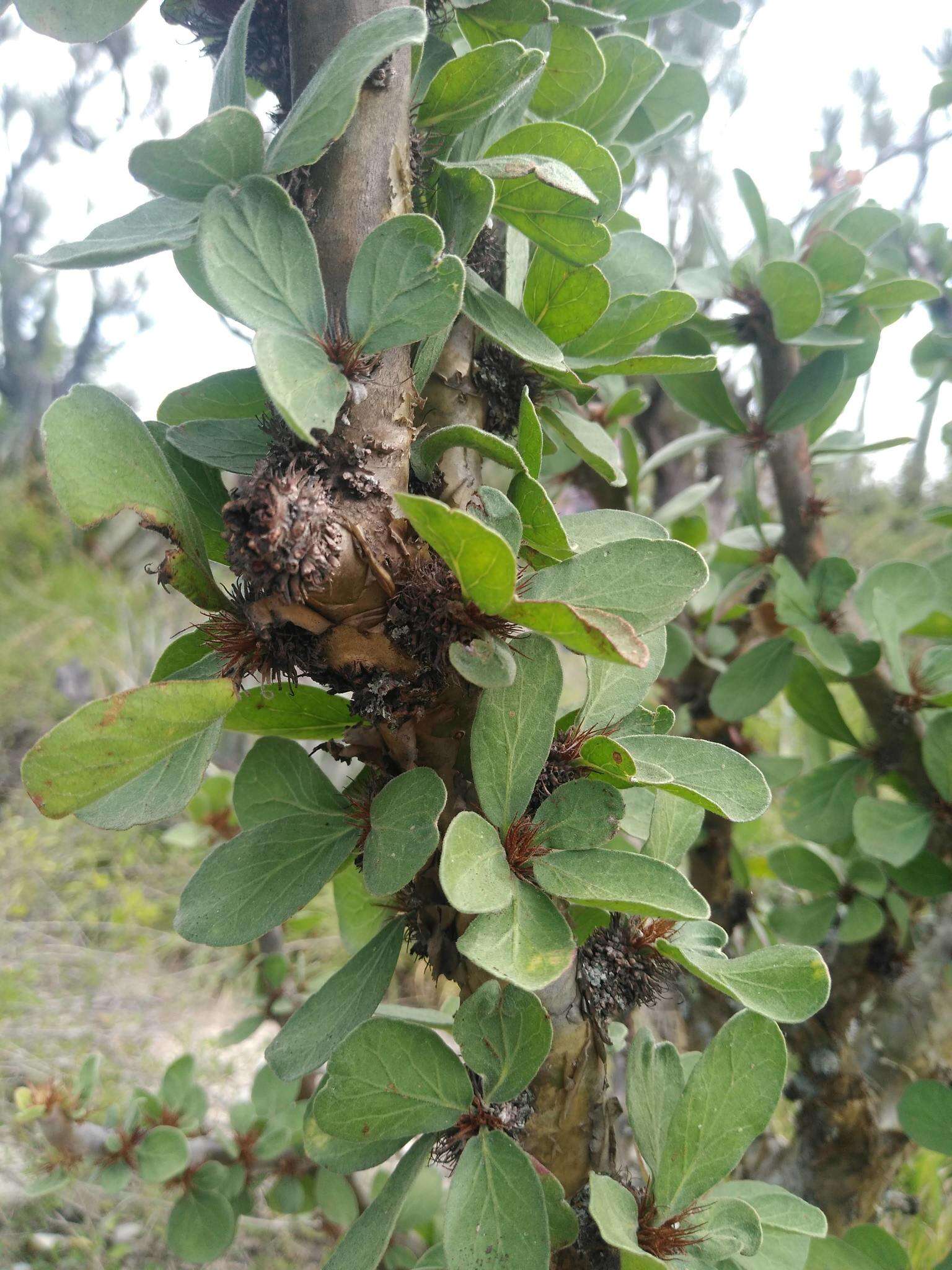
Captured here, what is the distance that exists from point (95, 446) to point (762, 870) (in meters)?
1.08

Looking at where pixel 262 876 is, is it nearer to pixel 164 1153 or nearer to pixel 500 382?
pixel 500 382

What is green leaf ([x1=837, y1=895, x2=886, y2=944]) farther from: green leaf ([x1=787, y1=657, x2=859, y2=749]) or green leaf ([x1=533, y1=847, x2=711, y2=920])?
green leaf ([x1=533, y1=847, x2=711, y2=920])

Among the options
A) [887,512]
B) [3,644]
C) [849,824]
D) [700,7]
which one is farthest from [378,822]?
[887,512]

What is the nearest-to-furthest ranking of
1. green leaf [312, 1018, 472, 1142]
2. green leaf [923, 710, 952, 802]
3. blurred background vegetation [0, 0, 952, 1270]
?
green leaf [312, 1018, 472, 1142]
green leaf [923, 710, 952, 802]
blurred background vegetation [0, 0, 952, 1270]

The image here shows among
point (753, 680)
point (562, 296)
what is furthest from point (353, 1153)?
point (753, 680)

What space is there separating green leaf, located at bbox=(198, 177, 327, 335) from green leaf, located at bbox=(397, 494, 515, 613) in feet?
0.35

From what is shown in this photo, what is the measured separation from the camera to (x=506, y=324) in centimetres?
41

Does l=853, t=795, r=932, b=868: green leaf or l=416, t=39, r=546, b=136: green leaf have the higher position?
l=416, t=39, r=546, b=136: green leaf

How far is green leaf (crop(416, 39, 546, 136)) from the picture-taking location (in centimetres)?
37

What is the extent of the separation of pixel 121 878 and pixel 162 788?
10.2ft

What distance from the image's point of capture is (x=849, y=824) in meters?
0.80

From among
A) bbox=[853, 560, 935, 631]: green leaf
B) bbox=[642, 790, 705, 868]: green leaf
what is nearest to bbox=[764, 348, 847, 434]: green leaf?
bbox=[853, 560, 935, 631]: green leaf

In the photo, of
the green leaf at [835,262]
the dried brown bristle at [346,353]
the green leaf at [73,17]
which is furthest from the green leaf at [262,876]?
the green leaf at [835,262]

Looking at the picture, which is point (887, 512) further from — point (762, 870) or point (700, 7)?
point (700, 7)
